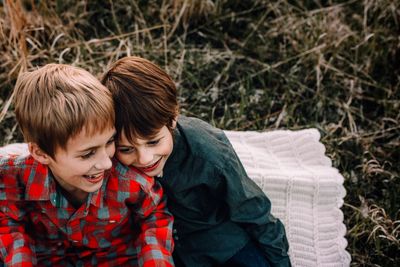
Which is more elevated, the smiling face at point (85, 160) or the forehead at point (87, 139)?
the forehead at point (87, 139)

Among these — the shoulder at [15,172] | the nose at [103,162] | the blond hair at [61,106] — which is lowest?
the shoulder at [15,172]

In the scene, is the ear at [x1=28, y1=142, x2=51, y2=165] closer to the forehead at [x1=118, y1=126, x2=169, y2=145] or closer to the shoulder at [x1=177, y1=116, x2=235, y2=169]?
the forehead at [x1=118, y1=126, x2=169, y2=145]

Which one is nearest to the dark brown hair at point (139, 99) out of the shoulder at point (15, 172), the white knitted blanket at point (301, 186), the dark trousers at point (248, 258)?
the shoulder at point (15, 172)

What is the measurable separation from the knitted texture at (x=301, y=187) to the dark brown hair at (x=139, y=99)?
91 cm

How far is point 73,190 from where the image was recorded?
1.96 metres

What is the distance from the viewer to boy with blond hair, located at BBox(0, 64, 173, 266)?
1.69 m

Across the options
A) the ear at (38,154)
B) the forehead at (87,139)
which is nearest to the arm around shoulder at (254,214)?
the forehead at (87,139)

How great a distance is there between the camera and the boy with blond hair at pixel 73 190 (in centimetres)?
169

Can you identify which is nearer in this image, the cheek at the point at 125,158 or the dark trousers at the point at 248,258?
the cheek at the point at 125,158

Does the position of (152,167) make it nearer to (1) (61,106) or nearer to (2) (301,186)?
(1) (61,106)

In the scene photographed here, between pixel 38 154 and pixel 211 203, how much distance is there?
64 cm

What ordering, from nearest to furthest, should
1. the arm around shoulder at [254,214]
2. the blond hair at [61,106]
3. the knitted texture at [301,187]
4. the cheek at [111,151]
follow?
the blond hair at [61,106], the cheek at [111,151], the arm around shoulder at [254,214], the knitted texture at [301,187]

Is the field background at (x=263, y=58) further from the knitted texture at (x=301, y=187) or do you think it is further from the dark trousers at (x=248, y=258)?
the dark trousers at (x=248, y=258)

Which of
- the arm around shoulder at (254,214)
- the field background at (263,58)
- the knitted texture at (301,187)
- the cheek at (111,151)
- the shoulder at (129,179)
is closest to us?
the cheek at (111,151)
